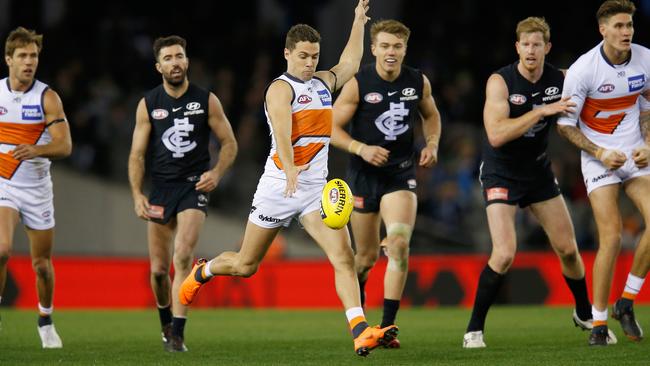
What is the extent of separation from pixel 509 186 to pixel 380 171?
1311mm

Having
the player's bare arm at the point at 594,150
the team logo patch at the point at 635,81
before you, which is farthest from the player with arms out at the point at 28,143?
the team logo patch at the point at 635,81

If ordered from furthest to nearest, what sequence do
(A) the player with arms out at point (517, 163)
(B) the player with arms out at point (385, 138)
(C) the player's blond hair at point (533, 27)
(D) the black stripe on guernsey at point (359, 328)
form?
(B) the player with arms out at point (385, 138)
(A) the player with arms out at point (517, 163)
(C) the player's blond hair at point (533, 27)
(D) the black stripe on guernsey at point (359, 328)

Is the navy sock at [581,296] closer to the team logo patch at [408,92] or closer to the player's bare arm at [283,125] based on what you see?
the team logo patch at [408,92]

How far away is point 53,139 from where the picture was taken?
1048 centimetres

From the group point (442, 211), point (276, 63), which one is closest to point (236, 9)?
point (276, 63)

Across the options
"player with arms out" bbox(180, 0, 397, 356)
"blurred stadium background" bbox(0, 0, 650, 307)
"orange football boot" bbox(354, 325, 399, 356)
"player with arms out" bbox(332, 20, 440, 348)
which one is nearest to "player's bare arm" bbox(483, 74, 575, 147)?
"player with arms out" bbox(332, 20, 440, 348)

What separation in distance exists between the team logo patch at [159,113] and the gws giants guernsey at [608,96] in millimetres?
3674

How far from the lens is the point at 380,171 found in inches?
423

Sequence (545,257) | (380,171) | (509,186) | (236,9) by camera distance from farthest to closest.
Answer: (236,9), (545,257), (380,171), (509,186)

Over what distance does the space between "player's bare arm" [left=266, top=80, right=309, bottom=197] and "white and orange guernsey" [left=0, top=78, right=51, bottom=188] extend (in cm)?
276

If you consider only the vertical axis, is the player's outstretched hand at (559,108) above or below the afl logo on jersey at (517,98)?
below

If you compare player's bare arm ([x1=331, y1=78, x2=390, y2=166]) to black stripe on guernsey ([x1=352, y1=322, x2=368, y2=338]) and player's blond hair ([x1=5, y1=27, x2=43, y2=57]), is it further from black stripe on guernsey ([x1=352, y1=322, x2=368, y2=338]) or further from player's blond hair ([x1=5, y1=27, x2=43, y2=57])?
player's blond hair ([x1=5, y1=27, x2=43, y2=57])

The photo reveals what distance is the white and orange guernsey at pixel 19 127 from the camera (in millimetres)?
10492

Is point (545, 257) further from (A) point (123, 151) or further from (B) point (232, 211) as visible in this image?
(A) point (123, 151)
